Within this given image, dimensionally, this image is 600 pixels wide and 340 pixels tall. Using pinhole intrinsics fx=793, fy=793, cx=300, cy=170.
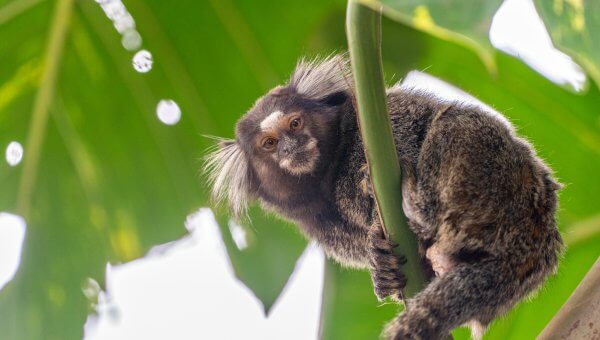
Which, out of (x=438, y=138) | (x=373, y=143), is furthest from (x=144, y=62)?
(x=373, y=143)

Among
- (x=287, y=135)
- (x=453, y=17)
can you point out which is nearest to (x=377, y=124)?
(x=453, y=17)

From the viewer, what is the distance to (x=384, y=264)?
113 inches

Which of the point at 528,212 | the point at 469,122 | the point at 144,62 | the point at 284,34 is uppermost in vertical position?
the point at 144,62

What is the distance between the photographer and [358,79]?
6.88ft

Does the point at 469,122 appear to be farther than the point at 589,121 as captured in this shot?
No

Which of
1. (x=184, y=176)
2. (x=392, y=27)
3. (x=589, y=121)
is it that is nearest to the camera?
(x=589, y=121)

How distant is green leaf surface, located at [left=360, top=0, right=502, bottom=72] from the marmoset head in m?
1.99

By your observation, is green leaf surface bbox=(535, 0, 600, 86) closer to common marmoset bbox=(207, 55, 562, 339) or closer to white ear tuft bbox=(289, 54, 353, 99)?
common marmoset bbox=(207, 55, 562, 339)

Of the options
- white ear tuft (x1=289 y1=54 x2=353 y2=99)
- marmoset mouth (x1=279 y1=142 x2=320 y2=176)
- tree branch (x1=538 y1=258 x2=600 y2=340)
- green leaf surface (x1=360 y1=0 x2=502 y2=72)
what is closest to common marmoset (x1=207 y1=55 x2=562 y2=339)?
marmoset mouth (x1=279 y1=142 x2=320 y2=176)

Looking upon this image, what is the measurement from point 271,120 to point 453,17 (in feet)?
7.20

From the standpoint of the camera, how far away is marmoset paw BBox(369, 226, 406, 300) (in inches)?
110

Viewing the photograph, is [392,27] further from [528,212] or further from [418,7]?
[418,7]

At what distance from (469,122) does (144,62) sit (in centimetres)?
169

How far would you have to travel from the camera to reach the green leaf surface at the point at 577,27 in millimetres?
1428
